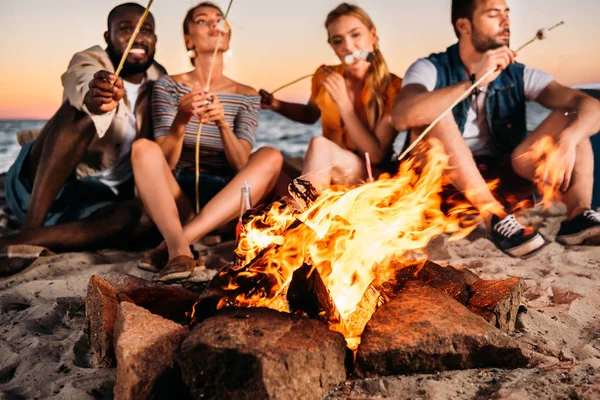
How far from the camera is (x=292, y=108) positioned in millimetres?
4305

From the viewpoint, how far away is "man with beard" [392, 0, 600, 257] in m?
3.46

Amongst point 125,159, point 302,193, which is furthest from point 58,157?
point 302,193

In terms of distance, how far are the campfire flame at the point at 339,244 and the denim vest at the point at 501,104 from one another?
1.61 m

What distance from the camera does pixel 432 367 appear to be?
1.70 m

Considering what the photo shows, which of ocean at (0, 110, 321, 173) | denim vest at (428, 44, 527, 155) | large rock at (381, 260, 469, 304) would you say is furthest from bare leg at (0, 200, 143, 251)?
ocean at (0, 110, 321, 173)

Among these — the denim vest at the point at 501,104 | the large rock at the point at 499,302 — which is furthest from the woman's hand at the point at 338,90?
the large rock at the point at 499,302

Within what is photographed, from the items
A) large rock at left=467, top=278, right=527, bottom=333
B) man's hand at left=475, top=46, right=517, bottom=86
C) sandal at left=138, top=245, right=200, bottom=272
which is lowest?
sandal at left=138, top=245, right=200, bottom=272

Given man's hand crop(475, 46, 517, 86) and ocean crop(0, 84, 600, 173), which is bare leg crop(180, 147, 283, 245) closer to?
man's hand crop(475, 46, 517, 86)

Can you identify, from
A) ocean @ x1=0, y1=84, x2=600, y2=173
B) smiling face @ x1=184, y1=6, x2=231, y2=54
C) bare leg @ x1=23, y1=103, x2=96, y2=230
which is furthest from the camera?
ocean @ x1=0, y1=84, x2=600, y2=173

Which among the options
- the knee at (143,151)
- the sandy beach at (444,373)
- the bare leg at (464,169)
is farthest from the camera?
the bare leg at (464,169)

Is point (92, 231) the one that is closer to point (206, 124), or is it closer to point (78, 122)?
point (78, 122)

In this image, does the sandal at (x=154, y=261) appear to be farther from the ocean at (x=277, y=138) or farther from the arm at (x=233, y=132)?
the ocean at (x=277, y=138)

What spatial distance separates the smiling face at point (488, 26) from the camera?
389 cm

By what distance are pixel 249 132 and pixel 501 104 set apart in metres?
1.86
